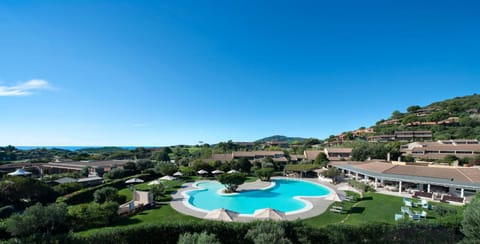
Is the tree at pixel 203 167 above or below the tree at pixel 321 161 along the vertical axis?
below

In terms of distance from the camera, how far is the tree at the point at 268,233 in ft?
24.3

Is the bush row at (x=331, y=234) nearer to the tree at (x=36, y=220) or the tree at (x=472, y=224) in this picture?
the tree at (x=472, y=224)

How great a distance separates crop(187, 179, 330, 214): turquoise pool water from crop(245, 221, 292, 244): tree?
10.1 metres

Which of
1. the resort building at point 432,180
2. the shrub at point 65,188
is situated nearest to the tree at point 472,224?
the resort building at point 432,180

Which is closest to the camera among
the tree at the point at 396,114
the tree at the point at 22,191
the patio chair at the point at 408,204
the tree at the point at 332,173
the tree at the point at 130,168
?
the patio chair at the point at 408,204

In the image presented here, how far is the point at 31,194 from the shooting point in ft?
62.1

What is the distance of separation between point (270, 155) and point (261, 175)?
55.3 feet

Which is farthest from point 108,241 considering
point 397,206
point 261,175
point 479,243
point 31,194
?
point 261,175

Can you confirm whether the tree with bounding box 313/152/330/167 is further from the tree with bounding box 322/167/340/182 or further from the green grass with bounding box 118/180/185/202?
the green grass with bounding box 118/180/185/202

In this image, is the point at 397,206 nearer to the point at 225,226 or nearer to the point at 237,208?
the point at 237,208

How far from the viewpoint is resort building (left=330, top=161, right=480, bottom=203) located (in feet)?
65.1

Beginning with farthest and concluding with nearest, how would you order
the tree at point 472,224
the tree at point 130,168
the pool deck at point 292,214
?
the tree at point 130,168, the pool deck at point 292,214, the tree at point 472,224

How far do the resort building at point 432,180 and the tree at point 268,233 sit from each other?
20.6 meters

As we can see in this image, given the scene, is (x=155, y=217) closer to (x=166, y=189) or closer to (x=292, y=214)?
(x=166, y=189)
